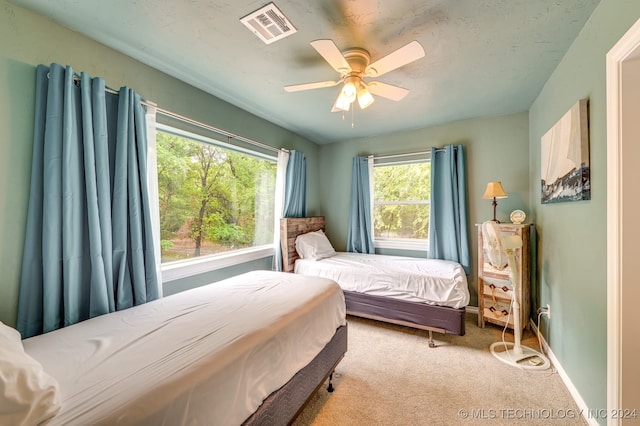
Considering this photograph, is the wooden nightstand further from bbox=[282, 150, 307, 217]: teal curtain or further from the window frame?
bbox=[282, 150, 307, 217]: teal curtain

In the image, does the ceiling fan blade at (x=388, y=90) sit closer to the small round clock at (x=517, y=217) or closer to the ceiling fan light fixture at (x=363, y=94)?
the ceiling fan light fixture at (x=363, y=94)

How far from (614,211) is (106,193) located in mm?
2880

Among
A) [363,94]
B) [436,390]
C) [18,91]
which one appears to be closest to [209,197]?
[18,91]

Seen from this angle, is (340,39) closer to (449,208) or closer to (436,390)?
(449,208)

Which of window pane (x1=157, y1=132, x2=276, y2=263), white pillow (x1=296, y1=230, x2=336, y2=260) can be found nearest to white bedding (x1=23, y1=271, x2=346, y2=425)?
window pane (x1=157, y1=132, x2=276, y2=263)

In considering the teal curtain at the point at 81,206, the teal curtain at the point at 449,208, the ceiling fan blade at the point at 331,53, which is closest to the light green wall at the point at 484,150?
the teal curtain at the point at 449,208

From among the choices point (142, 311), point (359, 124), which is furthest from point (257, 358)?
point (359, 124)

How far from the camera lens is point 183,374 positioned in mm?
892

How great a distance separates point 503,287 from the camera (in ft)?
8.24

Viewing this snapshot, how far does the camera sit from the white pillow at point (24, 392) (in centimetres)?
64

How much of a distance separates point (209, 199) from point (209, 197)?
21 millimetres

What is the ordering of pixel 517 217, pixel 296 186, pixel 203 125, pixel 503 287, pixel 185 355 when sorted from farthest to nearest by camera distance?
1. pixel 296 186
2. pixel 517 217
3. pixel 503 287
4. pixel 203 125
5. pixel 185 355

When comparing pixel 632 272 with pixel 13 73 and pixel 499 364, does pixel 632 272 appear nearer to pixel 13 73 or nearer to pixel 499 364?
pixel 499 364

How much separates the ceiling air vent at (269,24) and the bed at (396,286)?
207 cm
